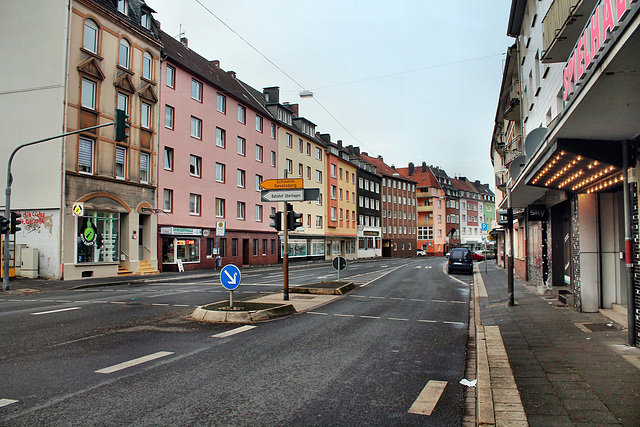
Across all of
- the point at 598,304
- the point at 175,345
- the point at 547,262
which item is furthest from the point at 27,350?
the point at 547,262

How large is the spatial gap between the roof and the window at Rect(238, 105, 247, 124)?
1.63ft

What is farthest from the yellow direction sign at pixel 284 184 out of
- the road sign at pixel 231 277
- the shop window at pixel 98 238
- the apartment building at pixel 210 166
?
the apartment building at pixel 210 166

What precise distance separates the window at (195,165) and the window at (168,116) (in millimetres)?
2873

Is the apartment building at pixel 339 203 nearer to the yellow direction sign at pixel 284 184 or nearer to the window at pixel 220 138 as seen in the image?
the window at pixel 220 138

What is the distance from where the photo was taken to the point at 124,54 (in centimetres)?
2683

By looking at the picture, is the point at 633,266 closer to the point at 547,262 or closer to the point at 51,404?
the point at 51,404

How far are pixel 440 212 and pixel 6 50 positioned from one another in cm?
8452

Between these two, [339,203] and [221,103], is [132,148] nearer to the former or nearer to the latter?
[221,103]

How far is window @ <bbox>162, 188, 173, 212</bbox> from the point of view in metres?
30.7

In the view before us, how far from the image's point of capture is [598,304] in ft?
35.1

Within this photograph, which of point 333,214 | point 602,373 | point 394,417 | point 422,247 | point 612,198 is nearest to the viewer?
point 394,417

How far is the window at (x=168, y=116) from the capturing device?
31062 mm

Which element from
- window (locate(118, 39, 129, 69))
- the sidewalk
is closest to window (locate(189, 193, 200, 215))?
window (locate(118, 39, 129, 69))

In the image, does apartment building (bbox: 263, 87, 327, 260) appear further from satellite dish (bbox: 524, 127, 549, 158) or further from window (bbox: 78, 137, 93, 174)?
satellite dish (bbox: 524, 127, 549, 158)
